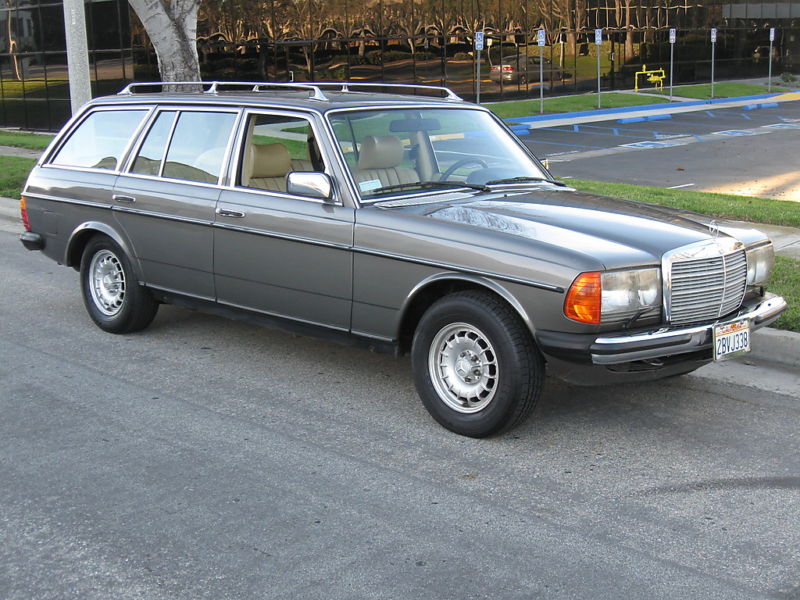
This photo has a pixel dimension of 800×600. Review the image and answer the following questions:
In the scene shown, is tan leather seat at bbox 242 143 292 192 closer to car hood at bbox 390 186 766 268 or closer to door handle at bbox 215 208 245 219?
door handle at bbox 215 208 245 219

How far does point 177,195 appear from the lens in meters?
6.61

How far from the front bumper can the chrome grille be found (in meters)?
0.10

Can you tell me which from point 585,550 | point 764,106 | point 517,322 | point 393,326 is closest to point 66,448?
point 393,326

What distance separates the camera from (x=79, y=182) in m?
7.37

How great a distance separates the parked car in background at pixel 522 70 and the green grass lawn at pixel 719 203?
19333 mm

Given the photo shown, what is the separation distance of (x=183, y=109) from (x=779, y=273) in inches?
196

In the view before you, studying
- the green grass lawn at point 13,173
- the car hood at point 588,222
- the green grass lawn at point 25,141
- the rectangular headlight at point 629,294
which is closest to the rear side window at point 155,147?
the car hood at point 588,222

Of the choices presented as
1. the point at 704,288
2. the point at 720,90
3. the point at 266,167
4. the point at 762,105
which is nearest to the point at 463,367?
→ the point at 704,288

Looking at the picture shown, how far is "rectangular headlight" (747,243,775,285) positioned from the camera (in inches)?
221

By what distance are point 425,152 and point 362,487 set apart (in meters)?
2.41

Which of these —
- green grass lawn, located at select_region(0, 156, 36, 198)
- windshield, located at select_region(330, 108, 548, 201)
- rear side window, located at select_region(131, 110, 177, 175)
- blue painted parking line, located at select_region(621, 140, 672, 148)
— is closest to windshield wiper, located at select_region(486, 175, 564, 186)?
windshield, located at select_region(330, 108, 548, 201)

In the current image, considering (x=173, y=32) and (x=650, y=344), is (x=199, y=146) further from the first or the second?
(x=173, y=32)

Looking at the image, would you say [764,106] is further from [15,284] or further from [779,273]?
[15,284]

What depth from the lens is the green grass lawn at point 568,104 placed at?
2916 centimetres
